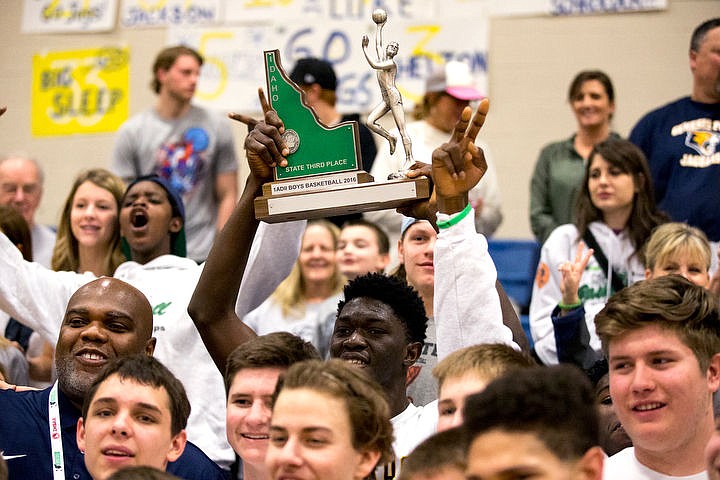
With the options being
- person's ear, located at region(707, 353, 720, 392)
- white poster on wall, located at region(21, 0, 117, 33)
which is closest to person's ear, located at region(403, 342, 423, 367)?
person's ear, located at region(707, 353, 720, 392)

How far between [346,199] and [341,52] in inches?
201

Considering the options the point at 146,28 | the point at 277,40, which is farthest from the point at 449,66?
the point at 146,28

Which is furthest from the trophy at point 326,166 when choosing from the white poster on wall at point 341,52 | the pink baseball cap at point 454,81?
the white poster on wall at point 341,52

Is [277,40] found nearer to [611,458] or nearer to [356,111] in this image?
[356,111]

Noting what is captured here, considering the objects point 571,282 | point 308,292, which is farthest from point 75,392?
point 308,292

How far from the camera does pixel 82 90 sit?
386 inches

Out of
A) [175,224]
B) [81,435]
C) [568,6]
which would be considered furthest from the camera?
[568,6]

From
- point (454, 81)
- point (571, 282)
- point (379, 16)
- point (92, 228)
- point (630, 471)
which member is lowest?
point (630, 471)

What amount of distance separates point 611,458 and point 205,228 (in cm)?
412

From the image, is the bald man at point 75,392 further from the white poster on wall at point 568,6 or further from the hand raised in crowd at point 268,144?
the white poster on wall at point 568,6

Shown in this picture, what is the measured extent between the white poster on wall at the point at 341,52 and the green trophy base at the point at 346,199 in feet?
15.0

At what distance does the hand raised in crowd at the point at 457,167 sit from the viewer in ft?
13.2

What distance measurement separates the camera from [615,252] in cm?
608

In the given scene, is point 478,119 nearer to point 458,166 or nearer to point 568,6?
point 458,166
